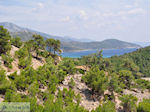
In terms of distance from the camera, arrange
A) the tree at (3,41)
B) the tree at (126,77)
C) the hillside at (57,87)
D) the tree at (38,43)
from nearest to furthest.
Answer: the hillside at (57,87) < the tree at (3,41) < the tree at (126,77) < the tree at (38,43)

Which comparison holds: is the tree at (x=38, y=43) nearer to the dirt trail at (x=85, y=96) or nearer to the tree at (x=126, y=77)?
the dirt trail at (x=85, y=96)

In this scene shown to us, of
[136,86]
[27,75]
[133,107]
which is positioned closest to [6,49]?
[27,75]

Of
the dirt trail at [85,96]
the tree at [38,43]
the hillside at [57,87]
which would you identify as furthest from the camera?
the tree at [38,43]

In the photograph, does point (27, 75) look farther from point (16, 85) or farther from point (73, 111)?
point (73, 111)

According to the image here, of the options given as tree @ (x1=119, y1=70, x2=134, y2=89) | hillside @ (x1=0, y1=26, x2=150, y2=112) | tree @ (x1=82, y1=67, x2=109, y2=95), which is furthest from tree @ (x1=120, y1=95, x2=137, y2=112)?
tree @ (x1=119, y1=70, x2=134, y2=89)

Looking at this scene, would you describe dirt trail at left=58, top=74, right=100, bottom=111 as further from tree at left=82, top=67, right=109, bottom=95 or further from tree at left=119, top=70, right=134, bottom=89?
tree at left=119, top=70, right=134, bottom=89

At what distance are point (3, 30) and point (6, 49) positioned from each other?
445 centimetres

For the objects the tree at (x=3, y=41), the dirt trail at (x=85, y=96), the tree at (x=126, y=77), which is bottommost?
the dirt trail at (x=85, y=96)

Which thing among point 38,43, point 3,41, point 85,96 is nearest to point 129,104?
point 85,96

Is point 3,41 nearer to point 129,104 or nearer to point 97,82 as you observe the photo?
point 97,82

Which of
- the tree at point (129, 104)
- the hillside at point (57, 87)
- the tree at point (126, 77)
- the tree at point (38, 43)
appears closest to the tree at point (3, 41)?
the hillside at point (57, 87)

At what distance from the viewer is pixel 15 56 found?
91.6 feet

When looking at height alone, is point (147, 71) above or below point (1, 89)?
below

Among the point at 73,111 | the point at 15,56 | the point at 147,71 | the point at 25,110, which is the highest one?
the point at 15,56
